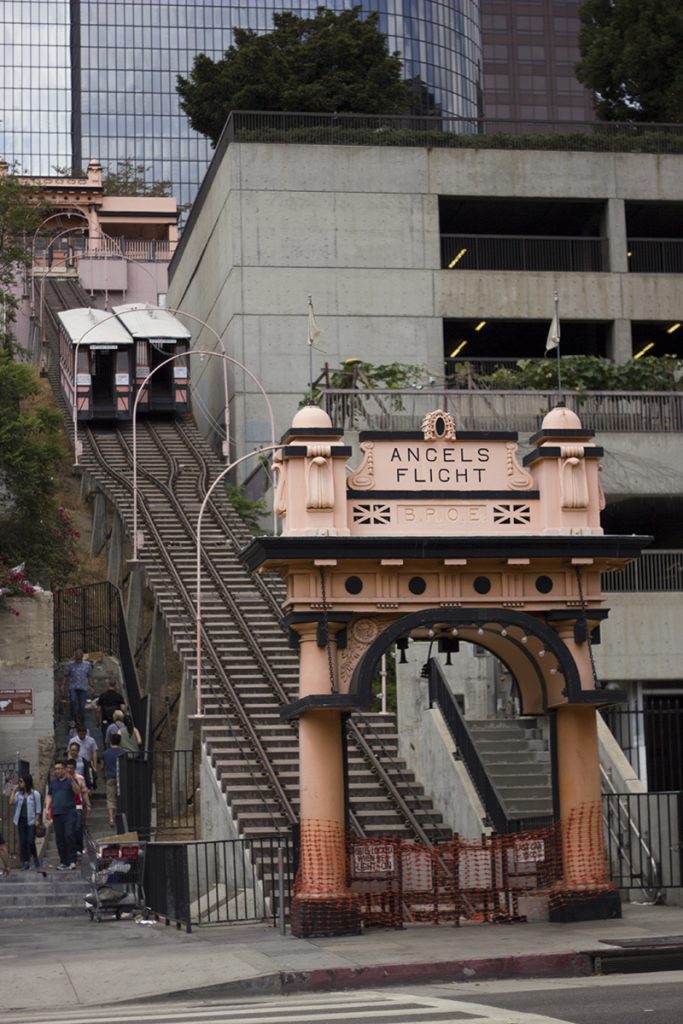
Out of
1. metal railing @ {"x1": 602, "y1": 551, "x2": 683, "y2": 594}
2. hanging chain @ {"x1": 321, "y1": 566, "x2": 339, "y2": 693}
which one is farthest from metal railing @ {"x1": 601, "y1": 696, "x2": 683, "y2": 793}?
hanging chain @ {"x1": 321, "y1": 566, "x2": 339, "y2": 693}

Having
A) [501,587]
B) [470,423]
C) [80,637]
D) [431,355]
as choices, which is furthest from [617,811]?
[431,355]

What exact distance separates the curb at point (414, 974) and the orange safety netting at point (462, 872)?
148 inches

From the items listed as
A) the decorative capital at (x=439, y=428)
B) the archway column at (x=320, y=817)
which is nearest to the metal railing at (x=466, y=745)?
the archway column at (x=320, y=817)

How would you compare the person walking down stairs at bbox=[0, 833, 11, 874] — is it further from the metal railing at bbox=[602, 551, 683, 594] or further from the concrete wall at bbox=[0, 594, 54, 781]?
the metal railing at bbox=[602, 551, 683, 594]

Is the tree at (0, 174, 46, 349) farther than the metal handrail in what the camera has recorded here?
Yes

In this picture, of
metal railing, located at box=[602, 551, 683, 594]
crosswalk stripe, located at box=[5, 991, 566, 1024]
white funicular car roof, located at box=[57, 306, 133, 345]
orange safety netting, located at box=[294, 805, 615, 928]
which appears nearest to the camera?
crosswalk stripe, located at box=[5, 991, 566, 1024]

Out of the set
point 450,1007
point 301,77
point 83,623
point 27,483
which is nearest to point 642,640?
point 83,623

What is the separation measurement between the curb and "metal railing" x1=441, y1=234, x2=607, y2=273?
33.9 meters

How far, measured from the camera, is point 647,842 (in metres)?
23.3

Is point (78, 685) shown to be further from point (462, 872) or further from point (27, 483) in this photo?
point (462, 872)

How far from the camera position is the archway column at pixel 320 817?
20.5 m

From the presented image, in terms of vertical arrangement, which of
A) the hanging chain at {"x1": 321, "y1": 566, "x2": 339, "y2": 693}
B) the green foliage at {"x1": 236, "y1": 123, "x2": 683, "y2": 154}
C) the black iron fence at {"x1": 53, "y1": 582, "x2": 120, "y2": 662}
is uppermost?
the green foliage at {"x1": 236, "y1": 123, "x2": 683, "y2": 154}

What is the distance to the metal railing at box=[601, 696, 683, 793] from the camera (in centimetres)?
3098

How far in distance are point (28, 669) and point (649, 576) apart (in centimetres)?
1218
